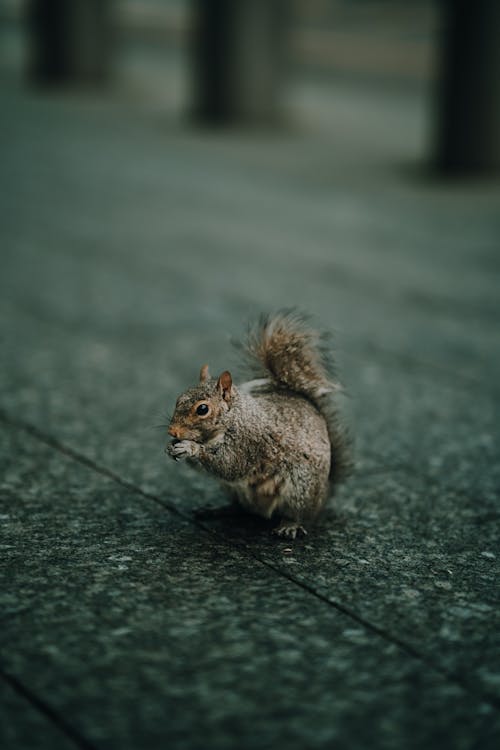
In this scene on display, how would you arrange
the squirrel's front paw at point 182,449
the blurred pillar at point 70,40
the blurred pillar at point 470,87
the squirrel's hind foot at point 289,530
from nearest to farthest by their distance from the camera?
the squirrel's front paw at point 182,449 → the squirrel's hind foot at point 289,530 → the blurred pillar at point 470,87 → the blurred pillar at point 70,40

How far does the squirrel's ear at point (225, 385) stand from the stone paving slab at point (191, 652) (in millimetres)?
506

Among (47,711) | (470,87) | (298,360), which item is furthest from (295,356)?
(470,87)

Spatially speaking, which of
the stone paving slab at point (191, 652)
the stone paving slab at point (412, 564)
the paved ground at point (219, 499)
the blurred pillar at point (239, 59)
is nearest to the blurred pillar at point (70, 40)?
the blurred pillar at point (239, 59)

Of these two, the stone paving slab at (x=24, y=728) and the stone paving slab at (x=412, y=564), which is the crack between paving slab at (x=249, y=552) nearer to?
the stone paving slab at (x=412, y=564)

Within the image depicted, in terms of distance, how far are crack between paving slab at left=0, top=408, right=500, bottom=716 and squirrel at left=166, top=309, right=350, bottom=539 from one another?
18 centimetres

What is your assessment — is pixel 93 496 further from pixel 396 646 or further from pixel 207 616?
pixel 396 646

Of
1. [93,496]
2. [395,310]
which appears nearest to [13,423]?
[93,496]

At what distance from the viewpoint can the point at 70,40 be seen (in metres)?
15.9

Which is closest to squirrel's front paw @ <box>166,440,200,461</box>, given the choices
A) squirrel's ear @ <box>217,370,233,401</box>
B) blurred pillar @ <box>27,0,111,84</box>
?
squirrel's ear @ <box>217,370,233,401</box>

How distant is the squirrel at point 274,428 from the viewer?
2.85 meters

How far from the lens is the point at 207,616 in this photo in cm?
265

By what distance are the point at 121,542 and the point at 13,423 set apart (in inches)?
49.8

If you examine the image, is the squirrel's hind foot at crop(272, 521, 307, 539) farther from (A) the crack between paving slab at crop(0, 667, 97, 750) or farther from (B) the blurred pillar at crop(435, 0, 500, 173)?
(B) the blurred pillar at crop(435, 0, 500, 173)

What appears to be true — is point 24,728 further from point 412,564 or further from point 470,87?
point 470,87
